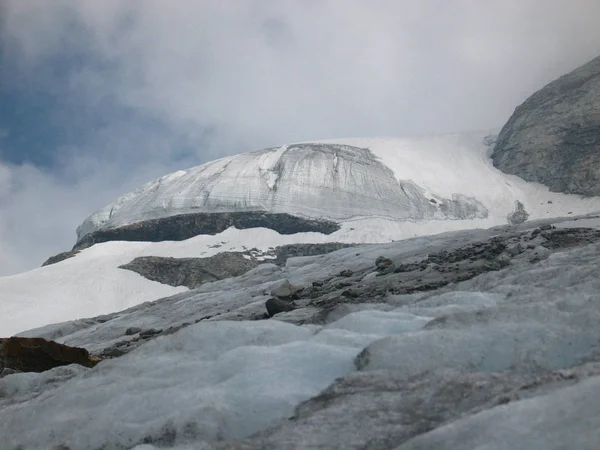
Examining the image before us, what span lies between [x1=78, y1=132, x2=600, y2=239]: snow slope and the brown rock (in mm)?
47133

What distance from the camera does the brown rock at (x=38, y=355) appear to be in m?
9.80

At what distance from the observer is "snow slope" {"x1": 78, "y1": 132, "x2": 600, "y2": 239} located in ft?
191

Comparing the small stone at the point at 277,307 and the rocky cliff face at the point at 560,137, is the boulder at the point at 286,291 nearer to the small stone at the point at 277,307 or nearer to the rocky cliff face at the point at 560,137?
the small stone at the point at 277,307

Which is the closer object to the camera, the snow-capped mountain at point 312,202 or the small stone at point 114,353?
the small stone at point 114,353

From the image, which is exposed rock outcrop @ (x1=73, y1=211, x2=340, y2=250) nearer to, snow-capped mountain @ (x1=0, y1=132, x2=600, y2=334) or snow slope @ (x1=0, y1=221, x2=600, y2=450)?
snow-capped mountain @ (x1=0, y1=132, x2=600, y2=334)

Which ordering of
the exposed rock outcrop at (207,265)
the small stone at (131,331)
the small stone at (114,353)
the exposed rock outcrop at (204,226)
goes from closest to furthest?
1. the small stone at (114,353)
2. the small stone at (131,331)
3. the exposed rock outcrop at (207,265)
4. the exposed rock outcrop at (204,226)

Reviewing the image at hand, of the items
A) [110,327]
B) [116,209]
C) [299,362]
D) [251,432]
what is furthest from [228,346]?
[116,209]

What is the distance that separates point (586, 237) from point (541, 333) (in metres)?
7.59

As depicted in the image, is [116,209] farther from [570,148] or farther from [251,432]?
[251,432]

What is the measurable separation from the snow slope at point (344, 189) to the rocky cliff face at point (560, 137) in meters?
1.65

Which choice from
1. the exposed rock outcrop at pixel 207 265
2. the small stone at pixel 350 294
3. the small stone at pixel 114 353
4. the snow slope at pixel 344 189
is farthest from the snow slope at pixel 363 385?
the snow slope at pixel 344 189

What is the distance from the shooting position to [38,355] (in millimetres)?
9805

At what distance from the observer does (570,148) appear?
63.5 meters

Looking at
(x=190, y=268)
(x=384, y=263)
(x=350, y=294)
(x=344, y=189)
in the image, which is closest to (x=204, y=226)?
(x=190, y=268)
